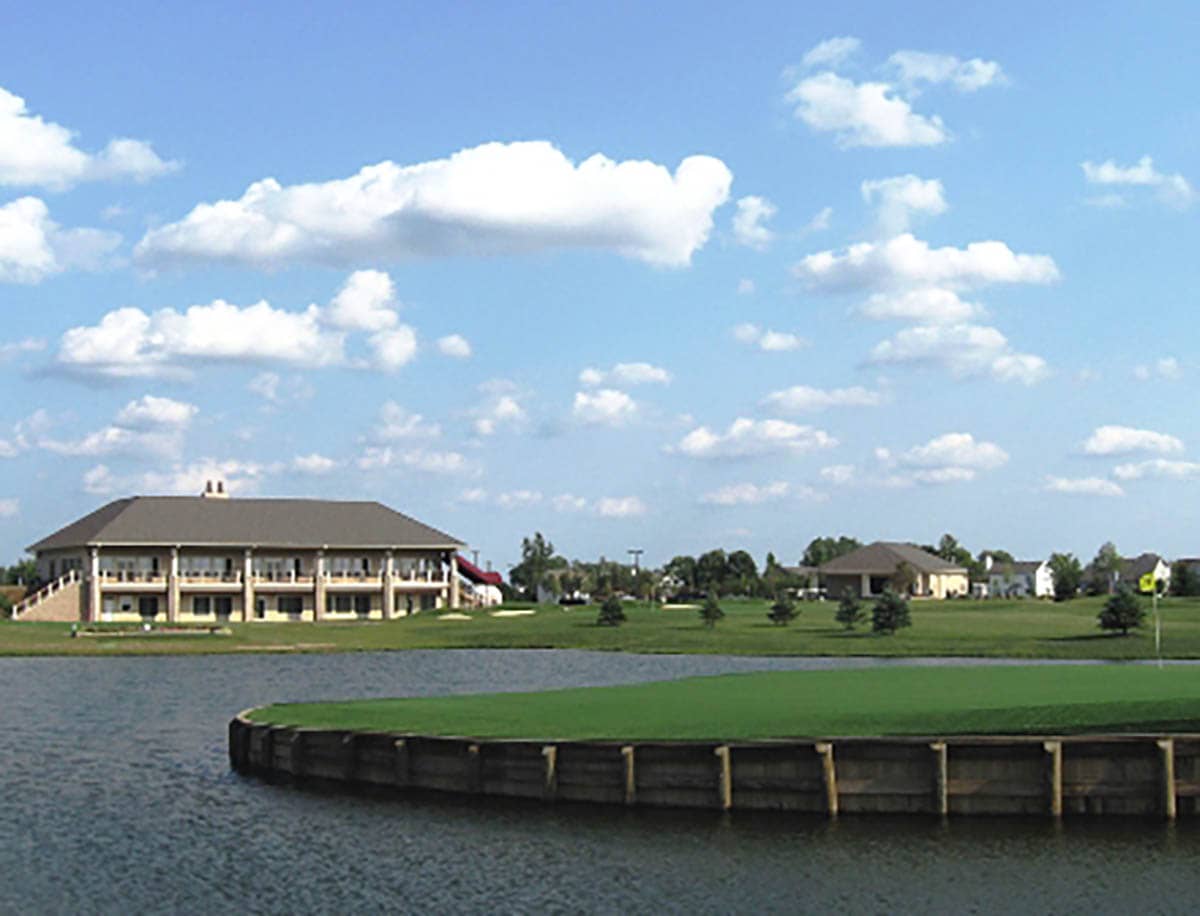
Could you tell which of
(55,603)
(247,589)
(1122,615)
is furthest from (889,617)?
(55,603)

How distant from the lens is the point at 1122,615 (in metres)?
82.8

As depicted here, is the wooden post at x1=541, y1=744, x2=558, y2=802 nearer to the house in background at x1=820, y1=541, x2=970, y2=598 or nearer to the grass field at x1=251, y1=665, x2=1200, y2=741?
the grass field at x1=251, y1=665, x2=1200, y2=741

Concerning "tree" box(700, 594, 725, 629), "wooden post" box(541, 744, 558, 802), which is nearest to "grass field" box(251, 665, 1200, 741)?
"wooden post" box(541, 744, 558, 802)

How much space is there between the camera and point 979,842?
26891 mm

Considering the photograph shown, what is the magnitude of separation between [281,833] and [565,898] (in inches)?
306

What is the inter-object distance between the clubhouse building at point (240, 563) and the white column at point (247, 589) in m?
0.08

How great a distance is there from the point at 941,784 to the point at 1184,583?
372 ft

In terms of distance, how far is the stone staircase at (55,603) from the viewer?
111062 millimetres

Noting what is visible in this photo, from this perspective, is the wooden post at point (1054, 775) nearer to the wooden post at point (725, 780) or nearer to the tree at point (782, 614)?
the wooden post at point (725, 780)

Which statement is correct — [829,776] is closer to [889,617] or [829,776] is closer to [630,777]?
[630,777]

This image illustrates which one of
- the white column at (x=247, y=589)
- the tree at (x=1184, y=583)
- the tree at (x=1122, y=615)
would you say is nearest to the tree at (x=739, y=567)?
the tree at (x=1184, y=583)

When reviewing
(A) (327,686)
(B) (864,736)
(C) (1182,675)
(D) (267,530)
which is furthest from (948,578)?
(B) (864,736)

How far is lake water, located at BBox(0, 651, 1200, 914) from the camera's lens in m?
24.0

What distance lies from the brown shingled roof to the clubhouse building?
0.12 m
